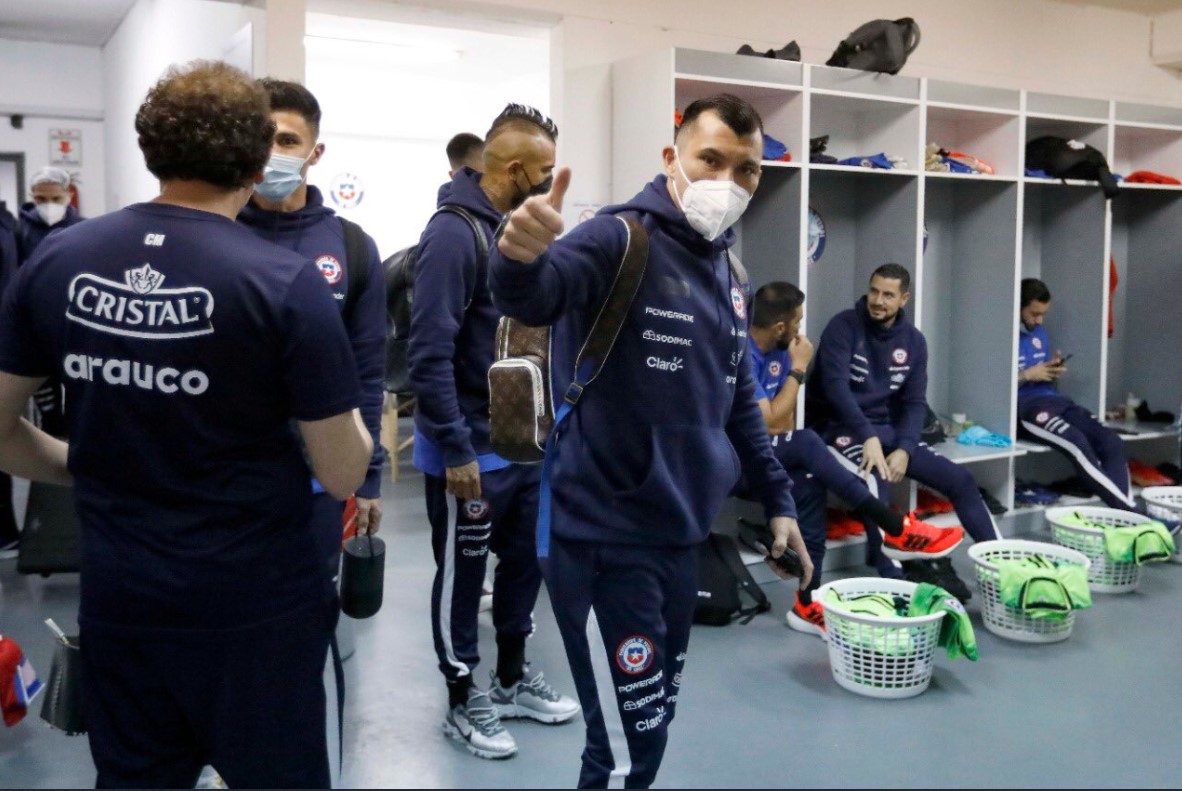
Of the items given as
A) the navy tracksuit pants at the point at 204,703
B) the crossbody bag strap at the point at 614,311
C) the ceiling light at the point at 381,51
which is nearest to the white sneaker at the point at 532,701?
the crossbody bag strap at the point at 614,311

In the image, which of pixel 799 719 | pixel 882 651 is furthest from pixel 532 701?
pixel 882 651

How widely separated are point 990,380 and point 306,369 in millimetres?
4401

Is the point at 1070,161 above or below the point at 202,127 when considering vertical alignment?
above

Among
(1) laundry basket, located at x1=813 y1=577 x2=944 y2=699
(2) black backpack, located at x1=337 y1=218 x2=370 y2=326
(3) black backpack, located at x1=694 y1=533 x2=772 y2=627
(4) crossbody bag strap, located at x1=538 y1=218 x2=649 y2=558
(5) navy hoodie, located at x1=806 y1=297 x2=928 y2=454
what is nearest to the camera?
(4) crossbody bag strap, located at x1=538 y1=218 x2=649 y2=558

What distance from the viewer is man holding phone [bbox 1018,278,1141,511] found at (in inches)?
192

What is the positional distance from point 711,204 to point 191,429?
3.03 ft

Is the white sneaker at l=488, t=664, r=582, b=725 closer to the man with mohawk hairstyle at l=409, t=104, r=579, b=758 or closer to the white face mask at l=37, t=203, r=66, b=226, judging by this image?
the man with mohawk hairstyle at l=409, t=104, r=579, b=758

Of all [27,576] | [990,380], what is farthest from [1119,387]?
[27,576]

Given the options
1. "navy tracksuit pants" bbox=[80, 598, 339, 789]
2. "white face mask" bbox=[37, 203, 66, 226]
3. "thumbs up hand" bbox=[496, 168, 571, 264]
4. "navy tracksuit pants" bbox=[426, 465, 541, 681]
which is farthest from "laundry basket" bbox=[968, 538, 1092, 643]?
"white face mask" bbox=[37, 203, 66, 226]

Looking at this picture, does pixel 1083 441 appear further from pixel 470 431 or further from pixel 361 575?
pixel 361 575

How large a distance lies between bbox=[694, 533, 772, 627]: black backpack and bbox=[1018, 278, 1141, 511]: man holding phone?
2.00 m

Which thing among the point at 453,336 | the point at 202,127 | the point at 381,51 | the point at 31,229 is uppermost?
the point at 381,51

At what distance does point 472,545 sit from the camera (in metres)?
2.58

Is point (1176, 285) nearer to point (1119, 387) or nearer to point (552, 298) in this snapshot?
point (1119, 387)
